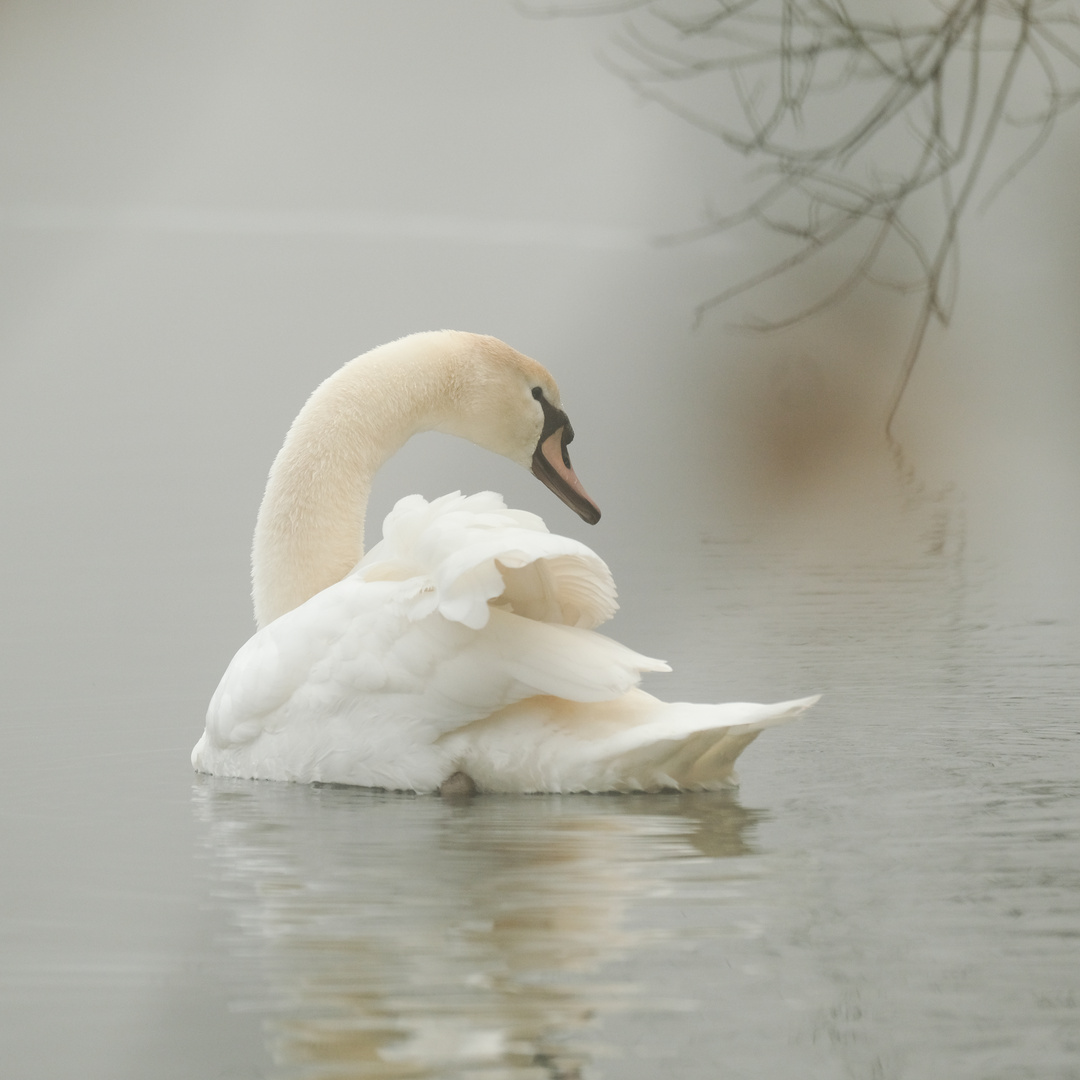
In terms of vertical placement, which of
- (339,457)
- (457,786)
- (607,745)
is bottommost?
(457,786)

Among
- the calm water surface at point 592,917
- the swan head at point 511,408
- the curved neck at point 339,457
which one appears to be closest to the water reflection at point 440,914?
the calm water surface at point 592,917

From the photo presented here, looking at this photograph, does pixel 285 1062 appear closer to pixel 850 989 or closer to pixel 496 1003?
pixel 496 1003

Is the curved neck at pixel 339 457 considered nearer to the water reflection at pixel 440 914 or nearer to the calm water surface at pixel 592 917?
the calm water surface at pixel 592 917

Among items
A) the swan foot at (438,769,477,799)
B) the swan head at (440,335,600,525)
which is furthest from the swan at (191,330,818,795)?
the swan head at (440,335,600,525)

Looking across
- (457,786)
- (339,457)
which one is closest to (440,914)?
(457,786)

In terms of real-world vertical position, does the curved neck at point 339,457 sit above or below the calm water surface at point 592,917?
above

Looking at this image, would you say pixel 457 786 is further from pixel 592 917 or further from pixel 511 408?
pixel 511 408

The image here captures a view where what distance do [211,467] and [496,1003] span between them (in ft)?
25.1

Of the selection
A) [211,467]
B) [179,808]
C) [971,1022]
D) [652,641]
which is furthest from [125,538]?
[971,1022]

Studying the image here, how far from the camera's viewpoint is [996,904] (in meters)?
2.60

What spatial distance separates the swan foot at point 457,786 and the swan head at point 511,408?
0.95 m

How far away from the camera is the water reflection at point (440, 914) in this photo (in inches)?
81.6

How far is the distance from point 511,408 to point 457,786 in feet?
3.72

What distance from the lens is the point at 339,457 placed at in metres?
4.17
